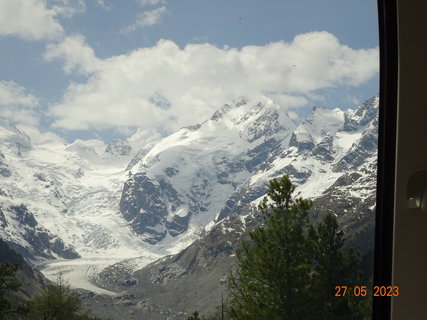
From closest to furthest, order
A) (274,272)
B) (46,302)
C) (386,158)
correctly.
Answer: (386,158) < (274,272) < (46,302)

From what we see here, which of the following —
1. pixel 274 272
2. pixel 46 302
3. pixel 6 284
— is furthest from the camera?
pixel 46 302

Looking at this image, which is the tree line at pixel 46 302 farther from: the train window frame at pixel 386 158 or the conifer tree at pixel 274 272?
the train window frame at pixel 386 158

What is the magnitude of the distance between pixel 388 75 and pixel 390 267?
1216 mm

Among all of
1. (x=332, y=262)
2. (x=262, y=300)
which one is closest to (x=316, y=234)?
(x=332, y=262)

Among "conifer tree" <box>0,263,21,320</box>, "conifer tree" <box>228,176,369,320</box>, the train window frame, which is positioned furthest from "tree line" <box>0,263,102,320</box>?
the train window frame

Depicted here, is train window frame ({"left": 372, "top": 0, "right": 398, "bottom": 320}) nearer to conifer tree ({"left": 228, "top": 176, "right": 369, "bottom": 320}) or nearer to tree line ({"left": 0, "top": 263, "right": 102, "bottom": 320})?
conifer tree ({"left": 228, "top": 176, "right": 369, "bottom": 320})

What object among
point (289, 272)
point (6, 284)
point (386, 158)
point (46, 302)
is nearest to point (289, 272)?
point (289, 272)

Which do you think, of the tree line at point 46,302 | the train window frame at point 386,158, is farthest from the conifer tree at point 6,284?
the train window frame at point 386,158

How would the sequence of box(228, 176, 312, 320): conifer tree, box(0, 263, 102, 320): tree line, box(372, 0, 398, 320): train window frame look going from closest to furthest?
box(372, 0, 398, 320): train window frame < box(228, 176, 312, 320): conifer tree < box(0, 263, 102, 320): tree line

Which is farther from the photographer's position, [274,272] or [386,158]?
[274,272]

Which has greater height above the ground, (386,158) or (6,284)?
(386,158)

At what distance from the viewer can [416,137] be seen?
3.37m

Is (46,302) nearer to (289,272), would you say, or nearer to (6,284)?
(6,284)

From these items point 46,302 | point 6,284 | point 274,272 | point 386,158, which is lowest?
point 46,302
